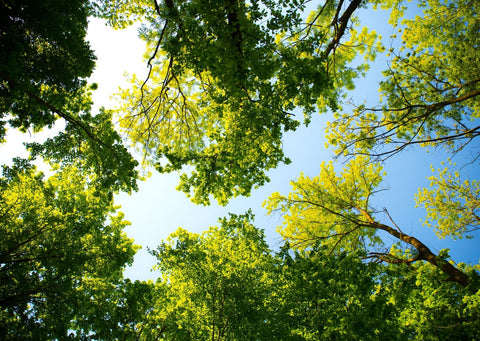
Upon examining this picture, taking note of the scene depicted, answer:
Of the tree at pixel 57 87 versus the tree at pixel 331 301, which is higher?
the tree at pixel 57 87

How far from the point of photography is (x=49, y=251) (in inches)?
270

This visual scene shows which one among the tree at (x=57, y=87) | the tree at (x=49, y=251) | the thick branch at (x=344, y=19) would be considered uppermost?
the thick branch at (x=344, y=19)

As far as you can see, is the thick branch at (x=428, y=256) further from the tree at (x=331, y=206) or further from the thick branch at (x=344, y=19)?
the thick branch at (x=344, y=19)

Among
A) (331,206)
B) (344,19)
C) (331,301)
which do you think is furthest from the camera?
(331,206)

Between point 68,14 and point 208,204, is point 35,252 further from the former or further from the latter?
point 68,14

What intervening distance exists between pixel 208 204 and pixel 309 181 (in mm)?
4973

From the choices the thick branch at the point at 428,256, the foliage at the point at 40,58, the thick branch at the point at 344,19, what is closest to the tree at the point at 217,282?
the thick branch at the point at 428,256

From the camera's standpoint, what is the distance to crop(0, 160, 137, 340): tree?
236 inches

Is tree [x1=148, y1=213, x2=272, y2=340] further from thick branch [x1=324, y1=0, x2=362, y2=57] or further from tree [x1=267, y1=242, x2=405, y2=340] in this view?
thick branch [x1=324, y1=0, x2=362, y2=57]

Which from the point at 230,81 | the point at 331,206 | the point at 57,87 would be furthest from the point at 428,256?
the point at 57,87

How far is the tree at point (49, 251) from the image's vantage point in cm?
599

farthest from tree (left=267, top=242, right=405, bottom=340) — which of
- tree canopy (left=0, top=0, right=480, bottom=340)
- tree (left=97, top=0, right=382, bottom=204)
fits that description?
tree (left=97, top=0, right=382, bottom=204)

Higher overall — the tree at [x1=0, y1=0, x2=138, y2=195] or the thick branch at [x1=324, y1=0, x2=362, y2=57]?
the thick branch at [x1=324, y1=0, x2=362, y2=57]

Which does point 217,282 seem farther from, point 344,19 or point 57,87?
point 344,19
